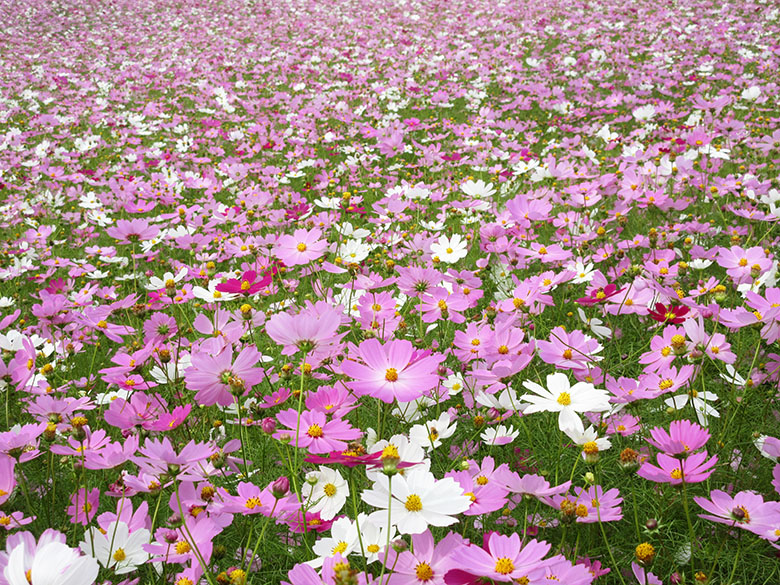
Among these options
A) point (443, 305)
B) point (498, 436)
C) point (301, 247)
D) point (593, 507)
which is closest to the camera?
point (593, 507)

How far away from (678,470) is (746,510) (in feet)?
0.39

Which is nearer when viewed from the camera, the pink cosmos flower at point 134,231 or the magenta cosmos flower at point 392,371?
the magenta cosmos flower at point 392,371

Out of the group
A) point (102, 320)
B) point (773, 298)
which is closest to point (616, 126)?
point (773, 298)

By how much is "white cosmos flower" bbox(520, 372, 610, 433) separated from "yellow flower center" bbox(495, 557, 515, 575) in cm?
30

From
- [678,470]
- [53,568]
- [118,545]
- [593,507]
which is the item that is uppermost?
[53,568]

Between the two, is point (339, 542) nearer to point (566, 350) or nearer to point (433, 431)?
point (433, 431)

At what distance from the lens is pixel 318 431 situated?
1064 mm

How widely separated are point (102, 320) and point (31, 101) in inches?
280

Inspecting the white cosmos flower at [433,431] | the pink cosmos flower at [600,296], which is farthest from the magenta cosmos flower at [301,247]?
the pink cosmos flower at [600,296]

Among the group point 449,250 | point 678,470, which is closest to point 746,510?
point 678,470

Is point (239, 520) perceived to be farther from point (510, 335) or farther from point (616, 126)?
point (616, 126)

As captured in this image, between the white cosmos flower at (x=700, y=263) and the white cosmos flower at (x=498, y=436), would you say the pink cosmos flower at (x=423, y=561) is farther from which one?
the white cosmos flower at (x=700, y=263)

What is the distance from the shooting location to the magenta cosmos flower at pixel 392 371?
39.2 inches

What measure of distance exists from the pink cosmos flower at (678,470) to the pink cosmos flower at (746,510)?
0.13 ft
